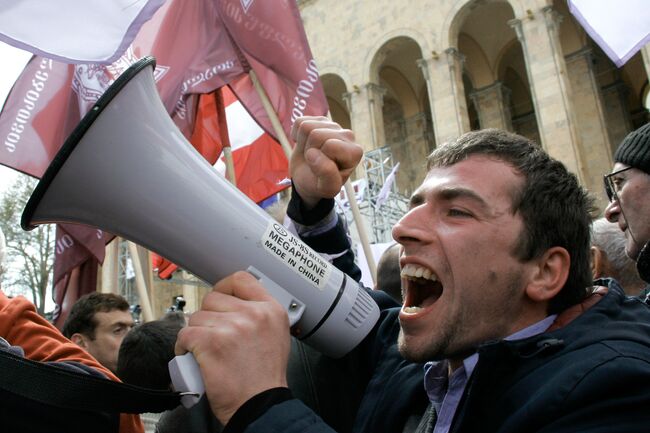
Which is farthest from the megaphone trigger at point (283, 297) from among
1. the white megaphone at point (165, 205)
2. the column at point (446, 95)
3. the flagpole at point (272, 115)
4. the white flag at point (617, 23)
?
the column at point (446, 95)

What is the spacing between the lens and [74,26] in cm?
349

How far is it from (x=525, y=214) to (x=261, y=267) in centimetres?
72

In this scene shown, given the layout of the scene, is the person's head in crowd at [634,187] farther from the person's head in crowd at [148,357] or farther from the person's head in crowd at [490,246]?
the person's head in crowd at [148,357]

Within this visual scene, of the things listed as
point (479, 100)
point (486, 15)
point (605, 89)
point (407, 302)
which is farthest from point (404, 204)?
point (407, 302)

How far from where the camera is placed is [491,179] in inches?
59.7

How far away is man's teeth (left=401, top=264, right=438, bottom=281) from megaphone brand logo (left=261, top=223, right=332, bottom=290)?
21 cm

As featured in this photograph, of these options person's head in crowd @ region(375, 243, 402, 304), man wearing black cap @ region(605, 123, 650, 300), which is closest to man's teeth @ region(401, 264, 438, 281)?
man wearing black cap @ region(605, 123, 650, 300)

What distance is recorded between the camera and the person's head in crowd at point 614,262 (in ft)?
10.1

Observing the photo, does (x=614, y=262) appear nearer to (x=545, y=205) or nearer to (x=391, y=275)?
(x=391, y=275)

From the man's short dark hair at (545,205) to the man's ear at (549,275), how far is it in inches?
0.9

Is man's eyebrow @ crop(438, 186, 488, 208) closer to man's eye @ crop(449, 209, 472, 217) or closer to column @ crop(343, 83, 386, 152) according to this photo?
man's eye @ crop(449, 209, 472, 217)

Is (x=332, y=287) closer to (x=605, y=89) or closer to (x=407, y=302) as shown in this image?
(x=407, y=302)

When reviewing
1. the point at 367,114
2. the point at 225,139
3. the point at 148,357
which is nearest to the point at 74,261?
the point at 225,139

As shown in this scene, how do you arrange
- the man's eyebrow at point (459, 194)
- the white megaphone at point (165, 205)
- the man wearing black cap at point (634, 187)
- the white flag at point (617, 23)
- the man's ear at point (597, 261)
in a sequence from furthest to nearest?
1. the white flag at point (617, 23)
2. the man's ear at point (597, 261)
3. the man wearing black cap at point (634, 187)
4. the man's eyebrow at point (459, 194)
5. the white megaphone at point (165, 205)
